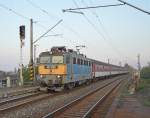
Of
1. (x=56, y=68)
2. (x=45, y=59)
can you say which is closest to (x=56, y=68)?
(x=56, y=68)

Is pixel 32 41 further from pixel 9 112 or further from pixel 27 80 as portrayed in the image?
pixel 9 112

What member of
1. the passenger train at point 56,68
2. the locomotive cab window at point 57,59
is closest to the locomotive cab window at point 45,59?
the passenger train at point 56,68

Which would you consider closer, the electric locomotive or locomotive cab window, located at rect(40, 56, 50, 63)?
the electric locomotive

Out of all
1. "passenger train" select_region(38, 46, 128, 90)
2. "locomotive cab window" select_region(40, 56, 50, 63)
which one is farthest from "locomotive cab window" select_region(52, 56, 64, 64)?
"locomotive cab window" select_region(40, 56, 50, 63)

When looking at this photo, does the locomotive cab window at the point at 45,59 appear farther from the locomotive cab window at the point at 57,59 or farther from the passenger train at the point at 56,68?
the locomotive cab window at the point at 57,59

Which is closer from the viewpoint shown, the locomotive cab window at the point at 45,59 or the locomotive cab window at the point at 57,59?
the locomotive cab window at the point at 57,59

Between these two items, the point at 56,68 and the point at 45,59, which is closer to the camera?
the point at 56,68

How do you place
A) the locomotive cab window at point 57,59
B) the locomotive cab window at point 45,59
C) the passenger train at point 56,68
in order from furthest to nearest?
the locomotive cab window at point 45,59, the locomotive cab window at point 57,59, the passenger train at point 56,68

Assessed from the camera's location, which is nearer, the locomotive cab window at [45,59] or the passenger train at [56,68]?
the passenger train at [56,68]

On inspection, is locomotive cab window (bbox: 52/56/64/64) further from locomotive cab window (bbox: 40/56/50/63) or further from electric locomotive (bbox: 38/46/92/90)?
locomotive cab window (bbox: 40/56/50/63)

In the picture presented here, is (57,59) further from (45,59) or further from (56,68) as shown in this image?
(45,59)

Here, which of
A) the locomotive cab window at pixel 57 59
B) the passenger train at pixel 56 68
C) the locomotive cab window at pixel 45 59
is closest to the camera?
the passenger train at pixel 56 68

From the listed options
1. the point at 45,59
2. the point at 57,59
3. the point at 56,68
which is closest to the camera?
the point at 56,68

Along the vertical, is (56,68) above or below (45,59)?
below
